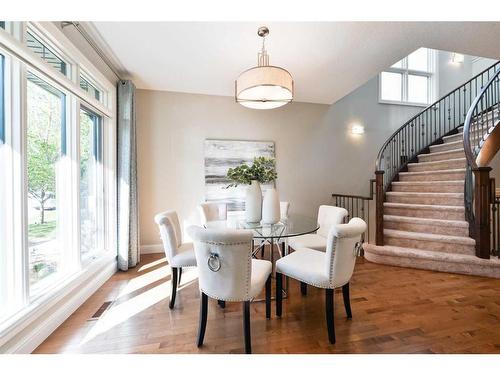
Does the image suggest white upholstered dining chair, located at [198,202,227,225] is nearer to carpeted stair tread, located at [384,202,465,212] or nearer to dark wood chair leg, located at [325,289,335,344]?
dark wood chair leg, located at [325,289,335,344]

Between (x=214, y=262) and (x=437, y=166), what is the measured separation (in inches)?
186

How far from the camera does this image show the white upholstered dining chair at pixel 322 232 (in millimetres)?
2391

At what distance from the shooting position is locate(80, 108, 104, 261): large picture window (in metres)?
2.51

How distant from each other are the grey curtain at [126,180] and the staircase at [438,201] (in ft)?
11.2

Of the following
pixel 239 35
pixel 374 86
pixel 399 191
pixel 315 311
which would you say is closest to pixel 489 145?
pixel 399 191

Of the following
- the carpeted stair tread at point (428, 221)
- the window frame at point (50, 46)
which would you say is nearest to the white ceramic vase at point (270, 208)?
the window frame at point (50, 46)

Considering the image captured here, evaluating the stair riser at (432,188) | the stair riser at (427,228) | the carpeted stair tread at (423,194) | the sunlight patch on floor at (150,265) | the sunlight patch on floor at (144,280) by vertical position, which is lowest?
the sunlight patch on floor at (144,280)

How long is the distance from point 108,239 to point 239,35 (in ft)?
9.69

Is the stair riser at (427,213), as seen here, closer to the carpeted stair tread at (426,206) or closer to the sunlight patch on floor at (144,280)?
the carpeted stair tread at (426,206)

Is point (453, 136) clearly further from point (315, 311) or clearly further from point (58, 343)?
point (58, 343)

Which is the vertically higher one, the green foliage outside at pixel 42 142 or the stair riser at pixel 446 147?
the stair riser at pixel 446 147

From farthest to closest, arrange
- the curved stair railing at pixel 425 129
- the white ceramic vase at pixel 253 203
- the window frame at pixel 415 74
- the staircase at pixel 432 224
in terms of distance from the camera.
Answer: the window frame at pixel 415 74 → the curved stair railing at pixel 425 129 → the staircase at pixel 432 224 → the white ceramic vase at pixel 253 203

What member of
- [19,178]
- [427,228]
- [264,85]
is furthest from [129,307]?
[427,228]
